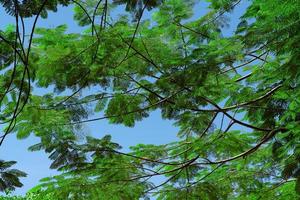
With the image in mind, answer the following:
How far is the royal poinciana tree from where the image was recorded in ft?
19.8

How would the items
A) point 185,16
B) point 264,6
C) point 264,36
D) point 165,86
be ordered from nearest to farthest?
point 264,6 < point 264,36 < point 165,86 < point 185,16

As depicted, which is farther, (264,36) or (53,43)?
(53,43)

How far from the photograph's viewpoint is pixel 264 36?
412 centimetres

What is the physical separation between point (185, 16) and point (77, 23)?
1823 millimetres

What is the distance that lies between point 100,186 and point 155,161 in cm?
98

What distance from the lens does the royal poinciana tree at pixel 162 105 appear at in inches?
237

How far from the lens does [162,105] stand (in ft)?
23.3

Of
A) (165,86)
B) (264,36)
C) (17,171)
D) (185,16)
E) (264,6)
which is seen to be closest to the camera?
(264,6)

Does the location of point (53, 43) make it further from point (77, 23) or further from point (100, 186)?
point (100, 186)

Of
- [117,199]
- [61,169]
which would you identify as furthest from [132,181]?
[61,169]

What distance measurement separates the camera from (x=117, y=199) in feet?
24.0

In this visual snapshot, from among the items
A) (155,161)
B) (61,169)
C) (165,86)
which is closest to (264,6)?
(165,86)

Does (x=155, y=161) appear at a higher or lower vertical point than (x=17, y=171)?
higher

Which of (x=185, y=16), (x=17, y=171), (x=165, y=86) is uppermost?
(x=185, y=16)
